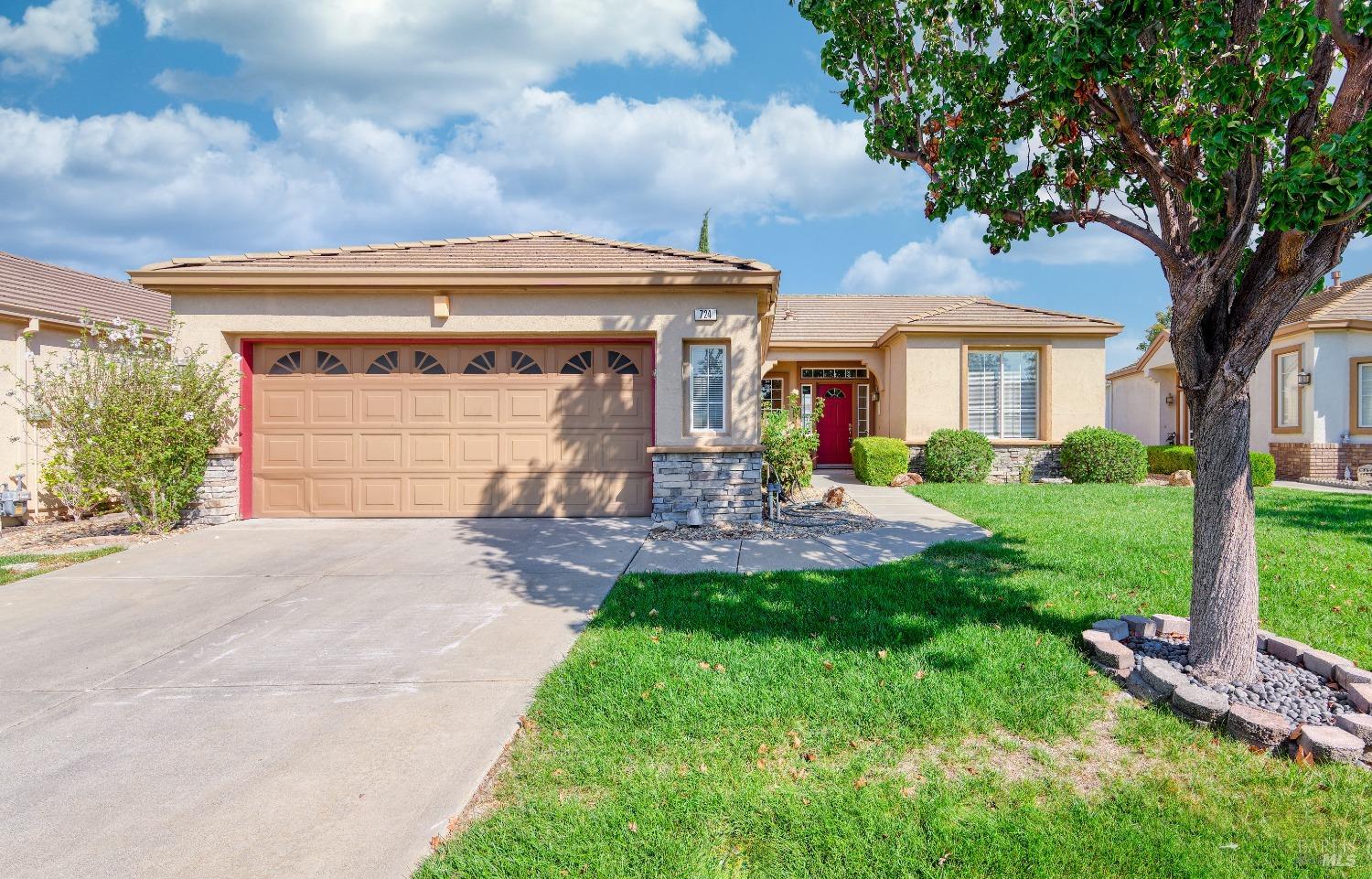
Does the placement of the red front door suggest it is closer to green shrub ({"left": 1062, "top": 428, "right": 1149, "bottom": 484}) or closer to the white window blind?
green shrub ({"left": 1062, "top": 428, "right": 1149, "bottom": 484})

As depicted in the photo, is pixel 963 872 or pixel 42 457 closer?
pixel 963 872

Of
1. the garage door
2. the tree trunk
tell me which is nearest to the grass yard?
the garage door

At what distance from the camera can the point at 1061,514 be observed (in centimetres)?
920

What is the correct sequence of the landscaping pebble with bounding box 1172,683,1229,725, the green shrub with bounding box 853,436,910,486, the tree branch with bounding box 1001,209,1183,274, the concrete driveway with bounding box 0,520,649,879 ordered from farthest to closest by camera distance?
the green shrub with bounding box 853,436,910,486 < the tree branch with bounding box 1001,209,1183,274 < the landscaping pebble with bounding box 1172,683,1229,725 < the concrete driveway with bounding box 0,520,649,879

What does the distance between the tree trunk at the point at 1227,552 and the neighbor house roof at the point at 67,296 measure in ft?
39.1

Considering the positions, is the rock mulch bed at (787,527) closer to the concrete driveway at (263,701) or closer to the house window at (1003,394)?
the concrete driveway at (263,701)

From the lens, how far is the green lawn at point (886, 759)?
2381mm

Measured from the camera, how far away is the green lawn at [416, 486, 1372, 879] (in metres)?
2.38

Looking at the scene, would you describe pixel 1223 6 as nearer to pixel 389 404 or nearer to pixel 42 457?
pixel 389 404

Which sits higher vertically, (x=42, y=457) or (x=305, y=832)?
(x=42, y=457)

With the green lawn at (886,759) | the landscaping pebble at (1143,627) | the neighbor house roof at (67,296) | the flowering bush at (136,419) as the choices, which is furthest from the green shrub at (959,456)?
the neighbor house roof at (67,296)

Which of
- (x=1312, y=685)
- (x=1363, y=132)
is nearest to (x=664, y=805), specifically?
(x=1312, y=685)

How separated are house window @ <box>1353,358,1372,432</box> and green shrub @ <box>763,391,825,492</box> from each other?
41.1 feet

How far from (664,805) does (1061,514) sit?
335 inches
